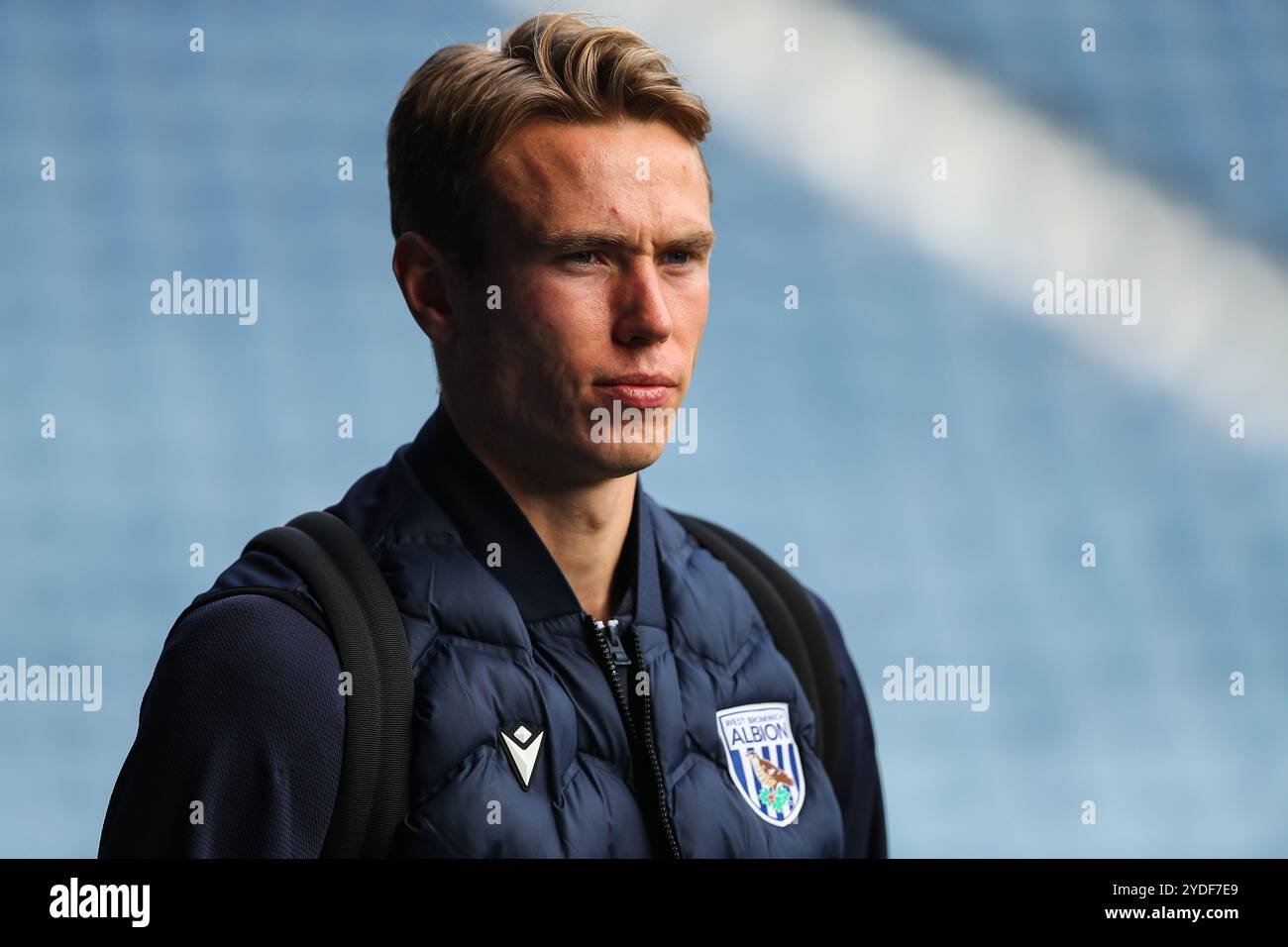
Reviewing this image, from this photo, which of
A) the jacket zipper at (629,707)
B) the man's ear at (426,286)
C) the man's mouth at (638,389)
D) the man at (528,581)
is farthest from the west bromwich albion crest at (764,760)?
the man's ear at (426,286)

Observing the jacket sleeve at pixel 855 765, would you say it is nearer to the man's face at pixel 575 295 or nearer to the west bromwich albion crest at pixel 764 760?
the west bromwich albion crest at pixel 764 760

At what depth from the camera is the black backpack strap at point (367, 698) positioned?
116cm

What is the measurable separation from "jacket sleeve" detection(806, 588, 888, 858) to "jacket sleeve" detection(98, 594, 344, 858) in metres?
0.68

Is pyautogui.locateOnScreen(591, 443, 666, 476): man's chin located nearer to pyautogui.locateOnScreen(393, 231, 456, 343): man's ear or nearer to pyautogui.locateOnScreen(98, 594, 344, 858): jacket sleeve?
pyautogui.locateOnScreen(393, 231, 456, 343): man's ear

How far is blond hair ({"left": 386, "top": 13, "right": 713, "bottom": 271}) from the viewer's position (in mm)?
1344

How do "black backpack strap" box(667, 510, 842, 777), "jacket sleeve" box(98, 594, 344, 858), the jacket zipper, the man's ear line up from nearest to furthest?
"jacket sleeve" box(98, 594, 344, 858), the jacket zipper, the man's ear, "black backpack strap" box(667, 510, 842, 777)

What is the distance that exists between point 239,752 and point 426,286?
0.52 m

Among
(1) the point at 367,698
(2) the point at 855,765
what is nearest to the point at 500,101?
(1) the point at 367,698

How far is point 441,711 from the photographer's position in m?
1.21

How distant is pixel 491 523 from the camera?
53.5 inches

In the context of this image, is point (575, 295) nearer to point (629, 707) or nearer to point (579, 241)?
point (579, 241)

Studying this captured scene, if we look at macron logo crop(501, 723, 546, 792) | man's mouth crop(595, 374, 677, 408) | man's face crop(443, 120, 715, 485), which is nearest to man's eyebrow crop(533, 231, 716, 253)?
man's face crop(443, 120, 715, 485)

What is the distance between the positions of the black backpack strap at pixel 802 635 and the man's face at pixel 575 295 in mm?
318
